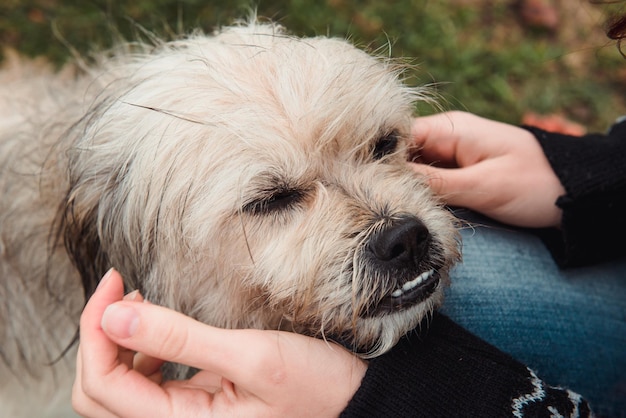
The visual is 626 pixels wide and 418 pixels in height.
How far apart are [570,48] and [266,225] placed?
3.79 m

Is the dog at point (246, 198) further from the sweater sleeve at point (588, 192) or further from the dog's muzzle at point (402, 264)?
the sweater sleeve at point (588, 192)

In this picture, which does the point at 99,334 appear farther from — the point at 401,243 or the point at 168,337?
the point at 401,243

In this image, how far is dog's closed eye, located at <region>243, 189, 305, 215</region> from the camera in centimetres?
186

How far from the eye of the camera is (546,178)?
7.76ft

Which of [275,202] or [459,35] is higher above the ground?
[275,202]

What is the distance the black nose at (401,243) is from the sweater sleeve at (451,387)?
275mm

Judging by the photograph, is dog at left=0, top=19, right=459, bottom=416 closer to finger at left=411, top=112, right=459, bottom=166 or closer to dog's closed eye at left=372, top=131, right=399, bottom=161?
dog's closed eye at left=372, top=131, right=399, bottom=161

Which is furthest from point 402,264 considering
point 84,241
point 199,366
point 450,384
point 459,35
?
point 459,35

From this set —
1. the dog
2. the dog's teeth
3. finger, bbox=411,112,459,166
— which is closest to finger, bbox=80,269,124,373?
the dog

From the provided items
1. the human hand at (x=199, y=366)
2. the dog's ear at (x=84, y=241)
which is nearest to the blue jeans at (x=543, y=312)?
the human hand at (x=199, y=366)

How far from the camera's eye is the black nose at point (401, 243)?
5.88 ft

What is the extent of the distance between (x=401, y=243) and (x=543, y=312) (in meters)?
0.84

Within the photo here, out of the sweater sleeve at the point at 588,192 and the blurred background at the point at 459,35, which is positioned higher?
the sweater sleeve at the point at 588,192

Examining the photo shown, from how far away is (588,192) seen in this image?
2295mm
